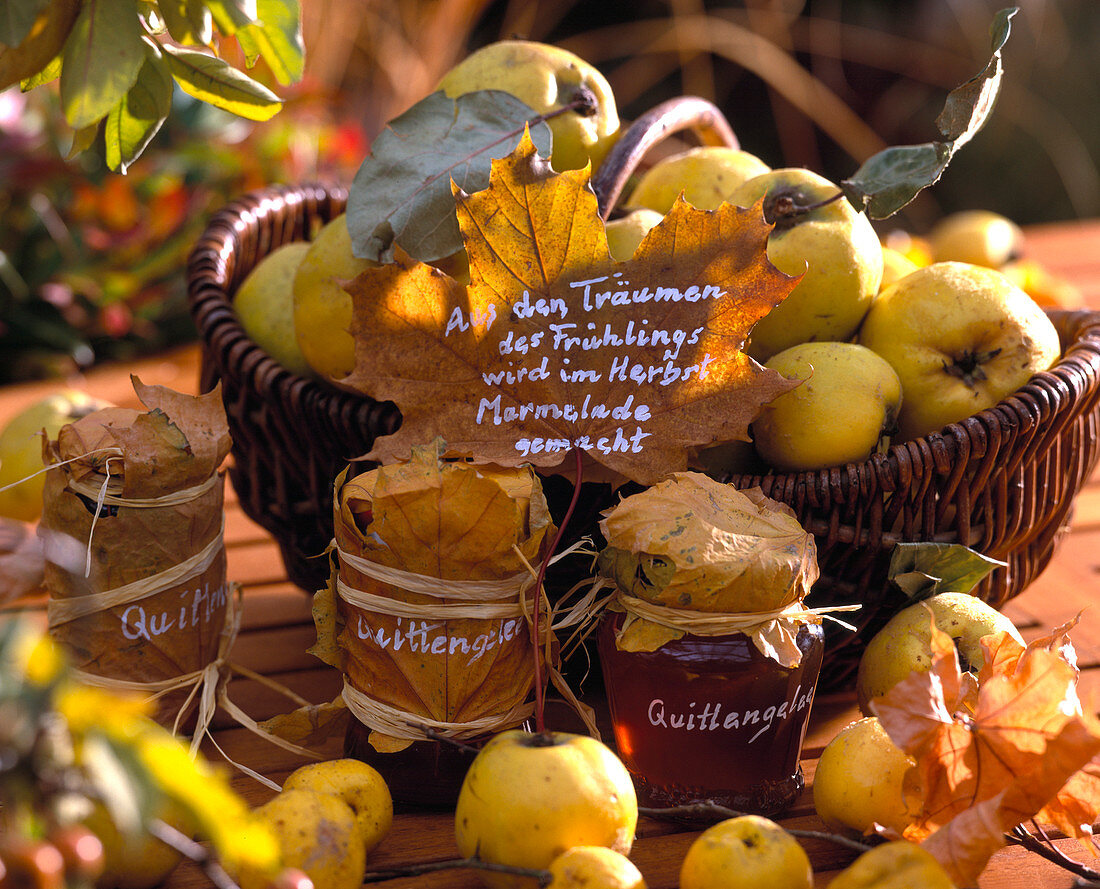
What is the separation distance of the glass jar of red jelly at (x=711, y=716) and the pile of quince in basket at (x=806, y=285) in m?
0.18

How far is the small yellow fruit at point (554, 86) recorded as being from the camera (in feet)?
3.22

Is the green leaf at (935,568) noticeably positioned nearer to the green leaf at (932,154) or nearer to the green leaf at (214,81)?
the green leaf at (932,154)

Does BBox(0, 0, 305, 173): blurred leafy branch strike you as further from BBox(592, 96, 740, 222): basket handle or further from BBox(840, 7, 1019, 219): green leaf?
BBox(840, 7, 1019, 219): green leaf

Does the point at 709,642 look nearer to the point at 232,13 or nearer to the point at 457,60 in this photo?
the point at 232,13

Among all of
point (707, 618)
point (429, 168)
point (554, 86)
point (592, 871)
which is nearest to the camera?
point (592, 871)

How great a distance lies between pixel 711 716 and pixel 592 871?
0.58 feet

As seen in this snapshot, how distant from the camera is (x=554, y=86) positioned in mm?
997

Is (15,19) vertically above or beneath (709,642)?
above

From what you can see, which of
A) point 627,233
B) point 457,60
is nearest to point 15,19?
point 627,233

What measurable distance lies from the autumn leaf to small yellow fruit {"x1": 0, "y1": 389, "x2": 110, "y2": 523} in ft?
2.75

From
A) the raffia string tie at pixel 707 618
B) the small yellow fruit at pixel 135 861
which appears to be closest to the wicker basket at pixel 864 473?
the raffia string tie at pixel 707 618

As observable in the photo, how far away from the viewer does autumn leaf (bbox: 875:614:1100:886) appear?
61cm

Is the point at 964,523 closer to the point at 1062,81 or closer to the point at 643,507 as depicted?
the point at 643,507

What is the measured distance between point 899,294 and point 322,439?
0.54 m
